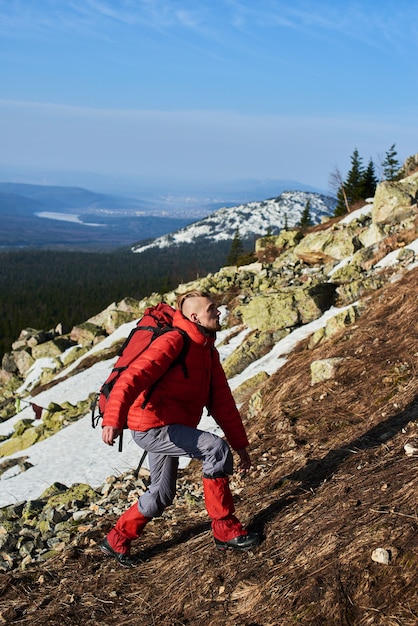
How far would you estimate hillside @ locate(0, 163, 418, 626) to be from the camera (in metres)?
4.00

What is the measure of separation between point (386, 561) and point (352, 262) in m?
16.7

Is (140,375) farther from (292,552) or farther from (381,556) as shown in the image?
(381,556)

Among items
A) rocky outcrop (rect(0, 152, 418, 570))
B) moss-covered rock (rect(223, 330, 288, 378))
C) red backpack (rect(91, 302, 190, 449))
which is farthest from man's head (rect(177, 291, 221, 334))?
moss-covered rock (rect(223, 330, 288, 378))

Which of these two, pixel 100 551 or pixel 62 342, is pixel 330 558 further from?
pixel 62 342

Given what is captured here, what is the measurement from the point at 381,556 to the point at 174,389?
2.15 meters

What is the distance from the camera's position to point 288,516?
209 inches

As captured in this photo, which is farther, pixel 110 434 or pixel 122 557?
pixel 122 557

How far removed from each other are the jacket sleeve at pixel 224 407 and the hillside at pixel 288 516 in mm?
901

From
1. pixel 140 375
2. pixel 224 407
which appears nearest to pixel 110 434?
pixel 140 375

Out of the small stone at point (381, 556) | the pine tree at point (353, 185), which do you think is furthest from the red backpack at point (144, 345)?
the pine tree at point (353, 185)

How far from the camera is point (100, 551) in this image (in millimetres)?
5902

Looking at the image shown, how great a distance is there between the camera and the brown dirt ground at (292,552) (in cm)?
385

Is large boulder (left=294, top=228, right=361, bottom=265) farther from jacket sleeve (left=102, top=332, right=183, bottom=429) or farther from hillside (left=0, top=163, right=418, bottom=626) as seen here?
jacket sleeve (left=102, top=332, right=183, bottom=429)

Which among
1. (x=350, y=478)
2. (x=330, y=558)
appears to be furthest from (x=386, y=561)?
(x=350, y=478)
